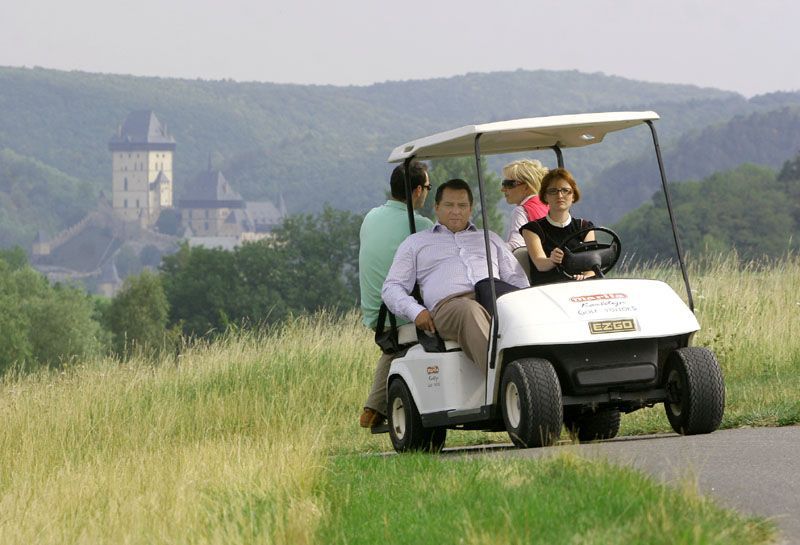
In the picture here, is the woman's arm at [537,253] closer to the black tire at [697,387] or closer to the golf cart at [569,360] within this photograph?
the golf cart at [569,360]

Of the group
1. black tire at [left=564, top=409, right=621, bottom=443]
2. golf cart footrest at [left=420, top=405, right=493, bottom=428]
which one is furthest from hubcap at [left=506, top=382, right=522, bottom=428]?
black tire at [left=564, top=409, right=621, bottom=443]

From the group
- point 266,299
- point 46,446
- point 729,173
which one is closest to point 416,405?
point 46,446

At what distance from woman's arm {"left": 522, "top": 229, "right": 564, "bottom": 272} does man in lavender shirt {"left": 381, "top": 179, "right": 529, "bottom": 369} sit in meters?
0.11

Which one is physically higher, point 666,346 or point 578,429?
point 666,346

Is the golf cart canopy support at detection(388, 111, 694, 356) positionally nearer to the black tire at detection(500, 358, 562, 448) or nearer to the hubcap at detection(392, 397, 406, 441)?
the black tire at detection(500, 358, 562, 448)

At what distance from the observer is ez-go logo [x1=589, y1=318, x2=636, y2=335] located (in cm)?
855

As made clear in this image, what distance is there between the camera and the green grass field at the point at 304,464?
19.1 ft

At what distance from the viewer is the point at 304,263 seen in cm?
11950

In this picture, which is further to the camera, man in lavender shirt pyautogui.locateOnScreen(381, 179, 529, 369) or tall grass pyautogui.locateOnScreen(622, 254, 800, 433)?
tall grass pyautogui.locateOnScreen(622, 254, 800, 433)

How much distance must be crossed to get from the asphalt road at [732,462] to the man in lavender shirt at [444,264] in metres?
1.04

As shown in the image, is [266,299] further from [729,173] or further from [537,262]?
[537,262]

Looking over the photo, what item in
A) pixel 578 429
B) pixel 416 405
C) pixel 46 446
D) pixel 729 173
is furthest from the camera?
pixel 729 173

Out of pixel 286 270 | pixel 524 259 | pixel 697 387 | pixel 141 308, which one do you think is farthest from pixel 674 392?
pixel 141 308

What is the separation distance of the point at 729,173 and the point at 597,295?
423ft
